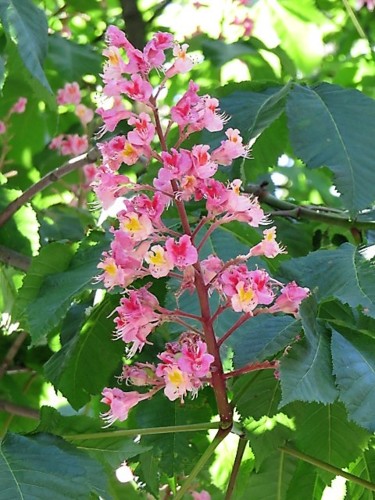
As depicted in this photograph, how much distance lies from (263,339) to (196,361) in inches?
4.3

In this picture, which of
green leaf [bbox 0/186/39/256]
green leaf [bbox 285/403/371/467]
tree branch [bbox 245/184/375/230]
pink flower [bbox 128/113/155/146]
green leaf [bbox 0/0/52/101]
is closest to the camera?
pink flower [bbox 128/113/155/146]

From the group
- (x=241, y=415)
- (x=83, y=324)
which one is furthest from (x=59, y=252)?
(x=241, y=415)

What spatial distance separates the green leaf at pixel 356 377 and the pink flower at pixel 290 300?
0.15ft

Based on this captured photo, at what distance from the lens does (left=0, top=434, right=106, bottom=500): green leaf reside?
2.52ft

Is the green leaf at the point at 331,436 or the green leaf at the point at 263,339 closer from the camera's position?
the green leaf at the point at 263,339

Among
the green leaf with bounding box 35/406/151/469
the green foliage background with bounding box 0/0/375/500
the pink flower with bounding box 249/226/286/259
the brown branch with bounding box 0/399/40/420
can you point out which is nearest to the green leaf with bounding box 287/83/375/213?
the green foliage background with bounding box 0/0/375/500

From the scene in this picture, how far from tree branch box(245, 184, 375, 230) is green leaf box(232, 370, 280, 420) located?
353mm


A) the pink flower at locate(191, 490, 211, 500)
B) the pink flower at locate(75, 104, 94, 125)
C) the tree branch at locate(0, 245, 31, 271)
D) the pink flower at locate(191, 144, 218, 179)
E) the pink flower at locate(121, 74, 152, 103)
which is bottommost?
the pink flower at locate(191, 490, 211, 500)

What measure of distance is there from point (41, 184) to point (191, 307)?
54 centimetres

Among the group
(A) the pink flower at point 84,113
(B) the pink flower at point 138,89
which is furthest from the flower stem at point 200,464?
(A) the pink flower at point 84,113

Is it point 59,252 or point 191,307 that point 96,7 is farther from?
point 191,307

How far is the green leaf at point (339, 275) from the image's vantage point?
85 cm

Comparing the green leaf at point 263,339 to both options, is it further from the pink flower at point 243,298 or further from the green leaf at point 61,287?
the green leaf at point 61,287

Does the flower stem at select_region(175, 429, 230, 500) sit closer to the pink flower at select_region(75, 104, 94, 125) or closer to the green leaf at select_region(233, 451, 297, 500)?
the green leaf at select_region(233, 451, 297, 500)
